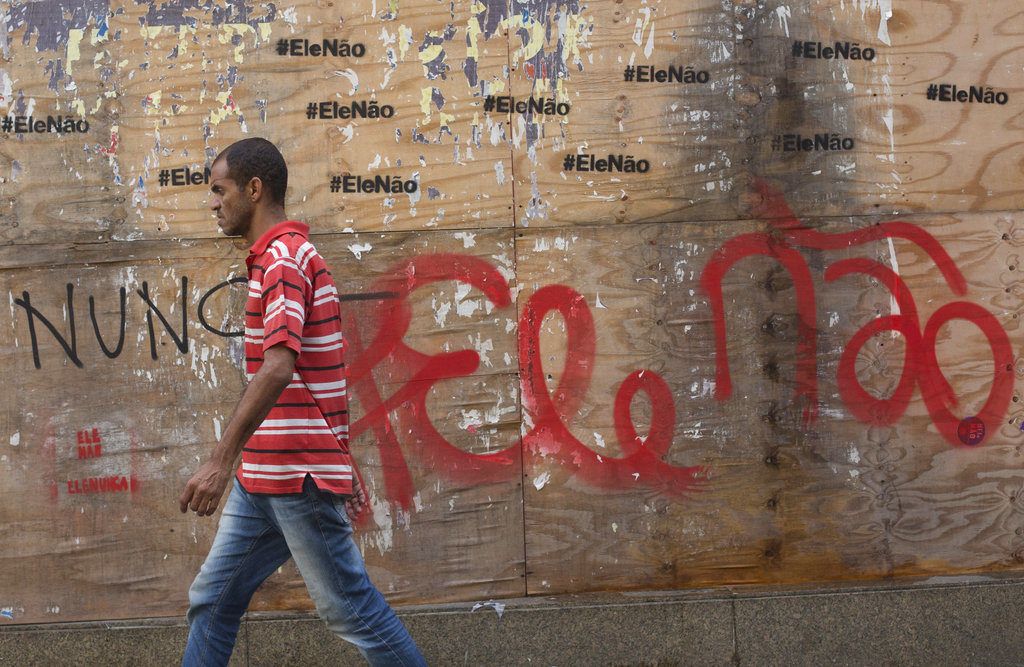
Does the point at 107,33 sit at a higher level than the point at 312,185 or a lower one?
higher

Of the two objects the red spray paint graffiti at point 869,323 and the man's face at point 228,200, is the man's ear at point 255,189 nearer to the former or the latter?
the man's face at point 228,200

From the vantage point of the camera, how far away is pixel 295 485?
3098mm

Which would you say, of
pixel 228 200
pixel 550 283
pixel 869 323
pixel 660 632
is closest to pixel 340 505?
pixel 228 200

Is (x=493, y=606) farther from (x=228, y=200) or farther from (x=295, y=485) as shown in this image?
(x=228, y=200)

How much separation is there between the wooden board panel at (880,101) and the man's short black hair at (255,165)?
6.93 feet

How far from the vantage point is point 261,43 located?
442 cm

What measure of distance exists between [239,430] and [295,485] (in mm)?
242

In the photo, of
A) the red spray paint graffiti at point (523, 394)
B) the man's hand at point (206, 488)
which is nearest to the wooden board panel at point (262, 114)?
the red spray paint graffiti at point (523, 394)

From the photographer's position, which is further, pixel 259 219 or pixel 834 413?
pixel 834 413

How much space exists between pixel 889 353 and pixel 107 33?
3409mm

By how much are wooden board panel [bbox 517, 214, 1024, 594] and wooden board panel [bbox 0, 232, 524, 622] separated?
8.2 inches

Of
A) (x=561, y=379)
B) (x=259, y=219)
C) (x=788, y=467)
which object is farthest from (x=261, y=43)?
(x=788, y=467)

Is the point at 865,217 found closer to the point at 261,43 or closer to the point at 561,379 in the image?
the point at 561,379

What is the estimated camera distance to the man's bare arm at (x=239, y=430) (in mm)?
2945
